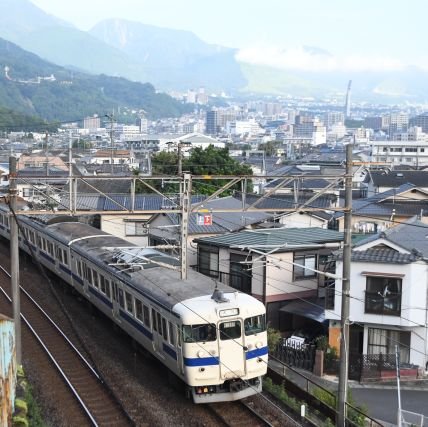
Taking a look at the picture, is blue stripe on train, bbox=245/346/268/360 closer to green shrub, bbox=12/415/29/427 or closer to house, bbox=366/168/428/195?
green shrub, bbox=12/415/29/427

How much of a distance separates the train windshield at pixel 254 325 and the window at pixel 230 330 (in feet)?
0.49

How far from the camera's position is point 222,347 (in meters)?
11.0

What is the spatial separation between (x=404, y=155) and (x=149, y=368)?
78711 millimetres

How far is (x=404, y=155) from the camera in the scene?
86938mm

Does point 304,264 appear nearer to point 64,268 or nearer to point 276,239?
point 276,239

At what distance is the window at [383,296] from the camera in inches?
580

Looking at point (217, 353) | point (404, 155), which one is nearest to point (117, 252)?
point (217, 353)

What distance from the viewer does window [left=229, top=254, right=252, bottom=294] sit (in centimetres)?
1744

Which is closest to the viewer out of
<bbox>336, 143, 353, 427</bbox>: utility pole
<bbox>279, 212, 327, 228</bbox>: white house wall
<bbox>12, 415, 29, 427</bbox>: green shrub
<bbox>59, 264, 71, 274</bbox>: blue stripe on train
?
<bbox>12, 415, 29, 427</bbox>: green shrub

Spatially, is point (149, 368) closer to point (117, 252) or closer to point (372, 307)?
point (117, 252)

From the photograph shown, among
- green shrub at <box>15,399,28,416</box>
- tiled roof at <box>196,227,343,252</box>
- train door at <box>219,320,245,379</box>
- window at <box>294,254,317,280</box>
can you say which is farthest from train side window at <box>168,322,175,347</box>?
window at <box>294,254,317,280</box>

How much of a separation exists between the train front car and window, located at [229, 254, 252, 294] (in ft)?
19.4

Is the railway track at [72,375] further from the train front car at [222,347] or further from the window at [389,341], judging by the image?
the window at [389,341]

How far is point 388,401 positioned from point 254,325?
364cm
